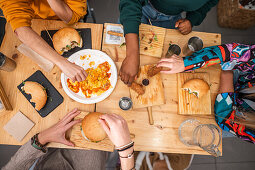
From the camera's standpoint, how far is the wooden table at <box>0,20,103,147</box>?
1301 mm

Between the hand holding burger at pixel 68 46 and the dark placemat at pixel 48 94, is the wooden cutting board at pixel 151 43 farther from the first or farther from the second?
the dark placemat at pixel 48 94

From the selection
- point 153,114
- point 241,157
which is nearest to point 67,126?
point 153,114

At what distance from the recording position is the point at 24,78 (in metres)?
1.37

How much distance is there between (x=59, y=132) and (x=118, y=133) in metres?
0.49

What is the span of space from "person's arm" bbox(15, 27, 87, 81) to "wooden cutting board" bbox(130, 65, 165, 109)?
501mm

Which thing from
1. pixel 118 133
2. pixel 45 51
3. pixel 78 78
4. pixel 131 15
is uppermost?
pixel 131 15

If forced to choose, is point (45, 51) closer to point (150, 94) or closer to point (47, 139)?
point (47, 139)

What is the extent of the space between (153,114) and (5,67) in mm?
1292

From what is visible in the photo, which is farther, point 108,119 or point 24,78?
point 24,78

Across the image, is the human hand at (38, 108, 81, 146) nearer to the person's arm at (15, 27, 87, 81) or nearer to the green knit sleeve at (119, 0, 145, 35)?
the person's arm at (15, 27, 87, 81)

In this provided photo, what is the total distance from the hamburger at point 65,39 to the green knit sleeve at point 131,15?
0.43 metres

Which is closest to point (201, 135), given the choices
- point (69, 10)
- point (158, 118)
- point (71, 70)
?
point (158, 118)

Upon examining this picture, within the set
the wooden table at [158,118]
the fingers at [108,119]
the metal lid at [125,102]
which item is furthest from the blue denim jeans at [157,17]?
the fingers at [108,119]

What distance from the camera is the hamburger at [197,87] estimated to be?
1292mm
